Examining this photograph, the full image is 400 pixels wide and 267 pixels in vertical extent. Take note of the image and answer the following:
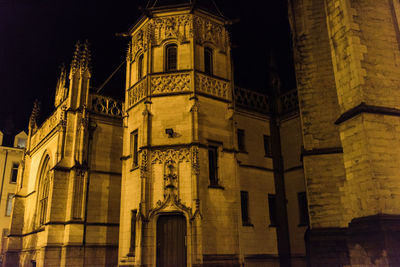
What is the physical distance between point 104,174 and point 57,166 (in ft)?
9.20

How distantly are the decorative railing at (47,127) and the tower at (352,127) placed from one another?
50.3 feet

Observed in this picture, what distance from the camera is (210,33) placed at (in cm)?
2052

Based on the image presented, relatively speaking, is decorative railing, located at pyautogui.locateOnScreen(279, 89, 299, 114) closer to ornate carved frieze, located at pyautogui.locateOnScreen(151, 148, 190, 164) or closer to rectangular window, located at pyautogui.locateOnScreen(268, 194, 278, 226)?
rectangular window, located at pyautogui.locateOnScreen(268, 194, 278, 226)

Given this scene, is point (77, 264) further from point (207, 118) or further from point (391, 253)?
point (391, 253)

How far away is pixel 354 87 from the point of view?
12266mm

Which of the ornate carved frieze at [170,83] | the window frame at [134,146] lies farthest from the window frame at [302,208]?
the window frame at [134,146]

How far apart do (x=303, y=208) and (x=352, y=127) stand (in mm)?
12518

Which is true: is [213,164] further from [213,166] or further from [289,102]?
[289,102]

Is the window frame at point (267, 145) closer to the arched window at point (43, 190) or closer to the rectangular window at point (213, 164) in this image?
the rectangular window at point (213, 164)

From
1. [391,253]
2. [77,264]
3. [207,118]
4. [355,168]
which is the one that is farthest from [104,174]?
[391,253]

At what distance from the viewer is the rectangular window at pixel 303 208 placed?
23.0 meters

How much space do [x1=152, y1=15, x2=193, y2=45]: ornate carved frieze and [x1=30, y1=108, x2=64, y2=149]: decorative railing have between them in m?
8.25

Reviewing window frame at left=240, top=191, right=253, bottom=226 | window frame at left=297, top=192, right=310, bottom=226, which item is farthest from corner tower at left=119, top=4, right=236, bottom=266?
window frame at left=297, top=192, right=310, bottom=226

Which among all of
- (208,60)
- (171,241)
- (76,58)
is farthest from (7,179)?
(171,241)
